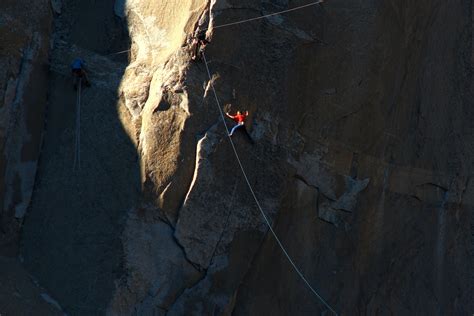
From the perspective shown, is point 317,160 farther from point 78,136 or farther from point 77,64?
point 77,64

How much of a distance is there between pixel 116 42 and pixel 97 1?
3.68 ft

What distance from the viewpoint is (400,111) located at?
1872 cm

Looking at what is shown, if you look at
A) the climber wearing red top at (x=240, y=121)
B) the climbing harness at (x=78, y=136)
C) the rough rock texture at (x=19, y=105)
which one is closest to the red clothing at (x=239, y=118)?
the climber wearing red top at (x=240, y=121)

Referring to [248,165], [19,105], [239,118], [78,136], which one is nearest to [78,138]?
[78,136]

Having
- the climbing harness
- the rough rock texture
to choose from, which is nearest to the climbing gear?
the climbing harness

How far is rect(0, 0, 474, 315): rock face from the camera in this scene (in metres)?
16.6

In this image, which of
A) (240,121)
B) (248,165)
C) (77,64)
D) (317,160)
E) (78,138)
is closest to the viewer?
(240,121)

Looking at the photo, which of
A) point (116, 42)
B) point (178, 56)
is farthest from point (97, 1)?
Answer: point (178, 56)

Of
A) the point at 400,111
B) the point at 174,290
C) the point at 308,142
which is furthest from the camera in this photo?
the point at 400,111

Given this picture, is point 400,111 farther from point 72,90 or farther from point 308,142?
point 72,90

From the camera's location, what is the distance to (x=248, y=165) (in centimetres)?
1697

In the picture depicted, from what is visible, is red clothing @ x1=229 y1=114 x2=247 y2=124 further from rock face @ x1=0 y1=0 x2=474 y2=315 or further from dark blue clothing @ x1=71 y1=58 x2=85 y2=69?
dark blue clothing @ x1=71 y1=58 x2=85 y2=69

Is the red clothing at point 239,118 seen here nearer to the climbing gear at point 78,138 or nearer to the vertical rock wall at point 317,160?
the vertical rock wall at point 317,160

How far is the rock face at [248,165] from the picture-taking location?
16625mm
